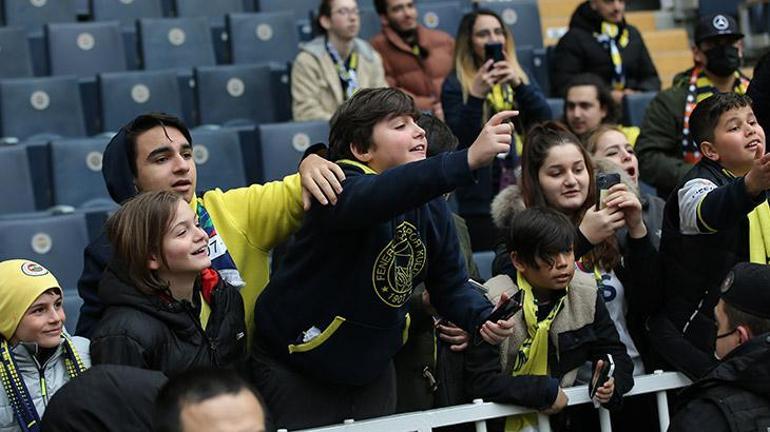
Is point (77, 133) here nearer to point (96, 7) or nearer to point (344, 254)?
point (96, 7)

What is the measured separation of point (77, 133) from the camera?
272 inches

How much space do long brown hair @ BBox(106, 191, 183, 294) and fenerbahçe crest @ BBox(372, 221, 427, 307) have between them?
543 millimetres

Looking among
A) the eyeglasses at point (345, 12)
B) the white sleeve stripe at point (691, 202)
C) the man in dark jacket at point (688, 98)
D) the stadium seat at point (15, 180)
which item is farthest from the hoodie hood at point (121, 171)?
the eyeglasses at point (345, 12)

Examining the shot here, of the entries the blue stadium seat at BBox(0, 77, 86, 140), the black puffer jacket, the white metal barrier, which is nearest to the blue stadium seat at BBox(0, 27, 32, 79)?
the blue stadium seat at BBox(0, 77, 86, 140)

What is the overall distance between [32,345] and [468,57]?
3.06 m

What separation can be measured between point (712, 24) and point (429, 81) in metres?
1.62

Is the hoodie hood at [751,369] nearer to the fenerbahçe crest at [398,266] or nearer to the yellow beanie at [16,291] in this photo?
the fenerbahçe crest at [398,266]

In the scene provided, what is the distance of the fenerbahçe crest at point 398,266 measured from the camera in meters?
3.49

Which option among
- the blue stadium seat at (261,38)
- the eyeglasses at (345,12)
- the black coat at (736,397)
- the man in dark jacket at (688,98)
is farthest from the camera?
the blue stadium seat at (261,38)

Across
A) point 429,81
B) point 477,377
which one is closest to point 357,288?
point 477,377

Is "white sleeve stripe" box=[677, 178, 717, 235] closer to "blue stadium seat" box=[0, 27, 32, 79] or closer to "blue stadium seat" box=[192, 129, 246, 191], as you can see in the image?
"blue stadium seat" box=[192, 129, 246, 191]

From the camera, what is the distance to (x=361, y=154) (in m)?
3.60

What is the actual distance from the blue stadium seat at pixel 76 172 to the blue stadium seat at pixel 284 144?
0.74 m

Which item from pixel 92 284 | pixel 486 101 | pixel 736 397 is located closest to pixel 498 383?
pixel 736 397
